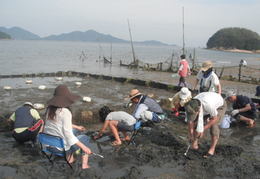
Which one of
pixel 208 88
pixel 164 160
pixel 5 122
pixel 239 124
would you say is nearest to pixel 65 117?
pixel 164 160

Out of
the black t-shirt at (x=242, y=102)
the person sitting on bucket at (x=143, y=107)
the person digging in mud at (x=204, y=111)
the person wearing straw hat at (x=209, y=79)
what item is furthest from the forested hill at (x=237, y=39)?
the person digging in mud at (x=204, y=111)

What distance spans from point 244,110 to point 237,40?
137 meters

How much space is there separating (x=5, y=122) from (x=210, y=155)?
506cm

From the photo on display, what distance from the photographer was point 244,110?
7523mm

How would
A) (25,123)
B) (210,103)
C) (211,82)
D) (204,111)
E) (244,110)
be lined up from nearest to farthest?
1. (210,103)
2. (204,111)
3. (25,123)
4. (211,82)
5. (244,110)

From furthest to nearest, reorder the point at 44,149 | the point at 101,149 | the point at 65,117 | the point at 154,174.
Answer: the point at 101,149, the point at 154,174, the point at 44,149, the point at 65,117

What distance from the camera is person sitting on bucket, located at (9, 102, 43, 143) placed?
5.53 m

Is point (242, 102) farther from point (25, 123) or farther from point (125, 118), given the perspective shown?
point (25, 123)

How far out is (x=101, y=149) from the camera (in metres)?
5.87

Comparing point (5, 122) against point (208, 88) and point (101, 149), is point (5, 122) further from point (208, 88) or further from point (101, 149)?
point (208, 88)

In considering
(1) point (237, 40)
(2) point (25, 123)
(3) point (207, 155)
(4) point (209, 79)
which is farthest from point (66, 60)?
(1) point (237, 40)

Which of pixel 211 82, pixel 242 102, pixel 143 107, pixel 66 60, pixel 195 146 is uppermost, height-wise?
pixel 211 82

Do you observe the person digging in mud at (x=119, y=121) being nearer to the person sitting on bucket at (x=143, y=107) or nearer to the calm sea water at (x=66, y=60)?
the person sitting on bucket at (x=143, y=107)

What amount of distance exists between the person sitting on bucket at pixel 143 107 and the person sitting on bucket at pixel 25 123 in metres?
2.01
